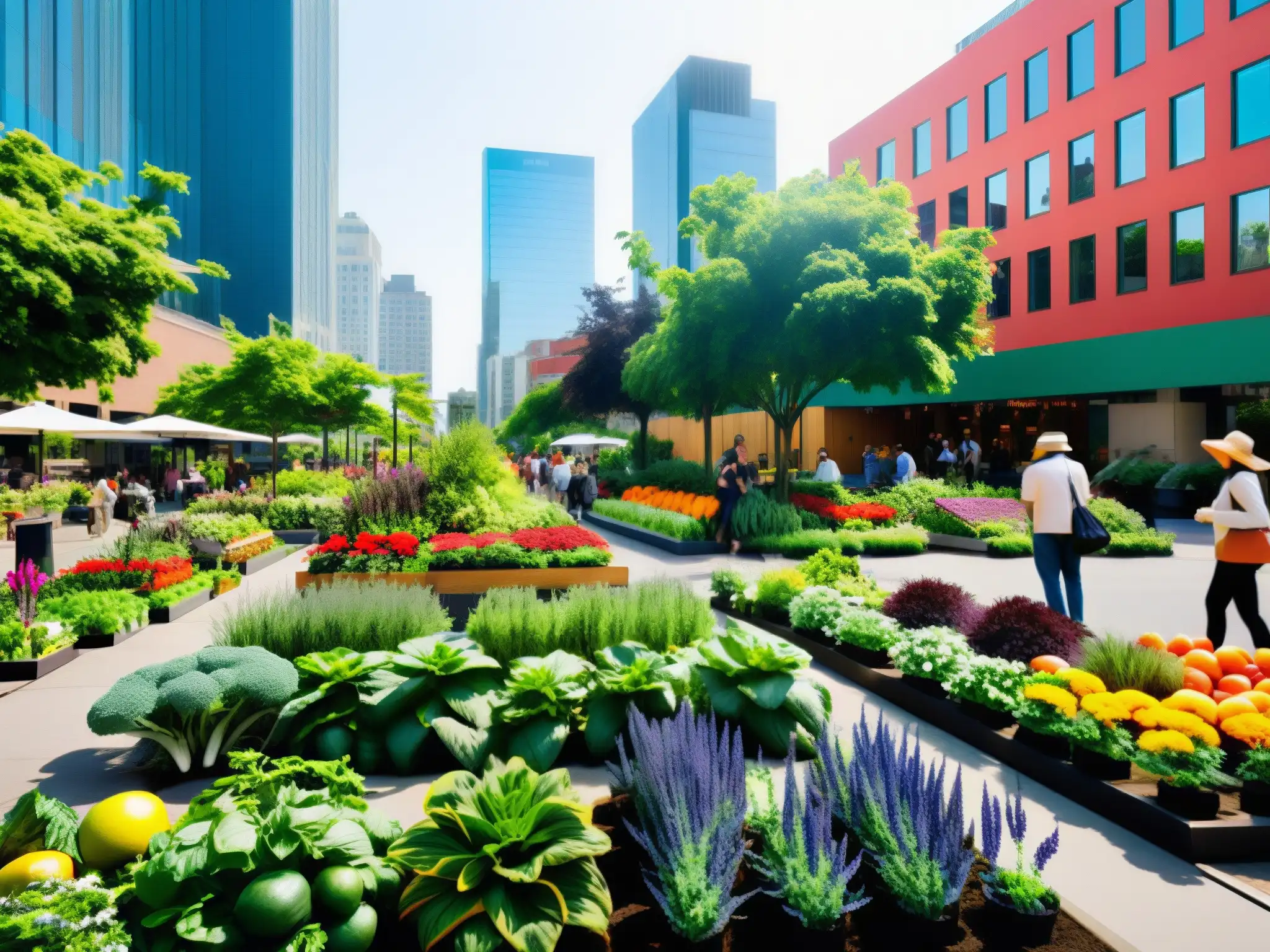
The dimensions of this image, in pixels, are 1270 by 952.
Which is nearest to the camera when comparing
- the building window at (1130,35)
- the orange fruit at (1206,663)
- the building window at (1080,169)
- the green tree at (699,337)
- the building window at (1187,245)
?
the orange fruit at (1206,663)

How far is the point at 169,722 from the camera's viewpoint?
4.46 metres

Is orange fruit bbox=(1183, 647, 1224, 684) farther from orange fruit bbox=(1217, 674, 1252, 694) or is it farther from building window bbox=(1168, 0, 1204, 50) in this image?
building window bbox=(1168, 0, 1204, 50)

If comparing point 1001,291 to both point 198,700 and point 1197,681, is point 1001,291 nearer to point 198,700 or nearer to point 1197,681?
point 1197,681

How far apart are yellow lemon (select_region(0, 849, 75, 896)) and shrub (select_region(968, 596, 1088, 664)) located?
5218 mm

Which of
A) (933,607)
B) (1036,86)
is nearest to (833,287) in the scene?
(933,607)

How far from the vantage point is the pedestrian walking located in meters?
8.03

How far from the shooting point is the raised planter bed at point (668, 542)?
15.9 metres

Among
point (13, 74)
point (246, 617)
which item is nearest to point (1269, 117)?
point (246, 617)

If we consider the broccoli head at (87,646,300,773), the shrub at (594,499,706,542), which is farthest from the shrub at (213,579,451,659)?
the shrub at (594,499,706,542)

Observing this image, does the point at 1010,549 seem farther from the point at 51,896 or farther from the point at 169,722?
the point at 51,896

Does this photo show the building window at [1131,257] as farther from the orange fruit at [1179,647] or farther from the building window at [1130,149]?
the orange fruit at [1179,647]

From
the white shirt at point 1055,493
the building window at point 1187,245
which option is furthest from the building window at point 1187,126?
the white shirt at point 1055,493

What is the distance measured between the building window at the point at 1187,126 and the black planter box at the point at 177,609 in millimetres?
27124

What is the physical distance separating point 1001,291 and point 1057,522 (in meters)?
27.6
